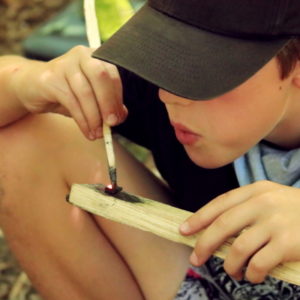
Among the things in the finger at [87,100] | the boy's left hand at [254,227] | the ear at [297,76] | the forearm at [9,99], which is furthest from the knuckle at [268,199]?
the forearm at [9,99]

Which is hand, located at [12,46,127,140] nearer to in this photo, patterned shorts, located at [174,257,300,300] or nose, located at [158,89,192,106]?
nose, located at [158,89,192,106]

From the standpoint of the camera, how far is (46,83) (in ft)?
3.74

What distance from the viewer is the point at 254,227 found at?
34.1 inches

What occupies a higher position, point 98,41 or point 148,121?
point 98,41

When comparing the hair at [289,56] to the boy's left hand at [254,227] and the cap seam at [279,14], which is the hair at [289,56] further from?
the boy's left hand at [254,227]

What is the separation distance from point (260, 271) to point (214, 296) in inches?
12.9

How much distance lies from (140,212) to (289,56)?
30cm

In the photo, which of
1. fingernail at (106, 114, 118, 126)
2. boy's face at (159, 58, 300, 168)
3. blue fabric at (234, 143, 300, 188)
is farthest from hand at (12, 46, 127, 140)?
blue fabric at (234, 143, 300, 188)

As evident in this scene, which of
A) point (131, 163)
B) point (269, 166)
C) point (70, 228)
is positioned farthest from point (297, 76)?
point (70, 228)

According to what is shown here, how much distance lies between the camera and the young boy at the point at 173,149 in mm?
896

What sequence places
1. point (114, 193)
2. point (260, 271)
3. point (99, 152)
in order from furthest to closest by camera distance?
point (99, 152) → point (114, 193) → point (260, 271)

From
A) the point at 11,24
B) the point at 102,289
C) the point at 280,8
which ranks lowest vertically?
the point at 11,24

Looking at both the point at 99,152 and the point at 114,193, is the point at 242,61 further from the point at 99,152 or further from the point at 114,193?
the point at 99,152

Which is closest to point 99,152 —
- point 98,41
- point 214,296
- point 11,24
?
point 98,41
